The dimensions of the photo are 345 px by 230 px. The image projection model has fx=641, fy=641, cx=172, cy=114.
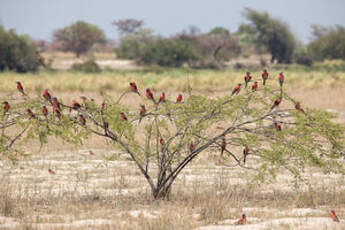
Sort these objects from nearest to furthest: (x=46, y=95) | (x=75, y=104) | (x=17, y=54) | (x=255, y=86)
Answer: (x=46, y=95) < (x=75, y=104) < (x=255, y=86) < (x=17, y=54)

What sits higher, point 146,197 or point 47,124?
point 47,124

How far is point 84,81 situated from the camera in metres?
32.3

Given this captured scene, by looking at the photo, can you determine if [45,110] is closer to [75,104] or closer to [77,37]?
[75,104]

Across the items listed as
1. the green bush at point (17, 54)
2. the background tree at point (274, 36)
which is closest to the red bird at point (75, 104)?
the green bush at point (17, 54)

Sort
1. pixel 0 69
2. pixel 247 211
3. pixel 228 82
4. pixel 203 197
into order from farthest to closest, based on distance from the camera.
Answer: pixel 0 69 < pixel 228 82 < pixel 203 197 < pixel 247 211

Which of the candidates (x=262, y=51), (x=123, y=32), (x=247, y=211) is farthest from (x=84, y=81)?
(x=123, y=32)

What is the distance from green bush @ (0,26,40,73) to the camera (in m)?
44.1

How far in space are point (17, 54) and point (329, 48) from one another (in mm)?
32457

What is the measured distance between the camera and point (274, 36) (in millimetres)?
69812

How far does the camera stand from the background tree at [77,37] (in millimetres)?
82438

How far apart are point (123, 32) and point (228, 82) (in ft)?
283

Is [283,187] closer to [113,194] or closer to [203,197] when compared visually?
[203,197]

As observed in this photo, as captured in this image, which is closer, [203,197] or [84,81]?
[203,197]

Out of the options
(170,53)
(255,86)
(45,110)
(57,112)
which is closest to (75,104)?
(57,112)
